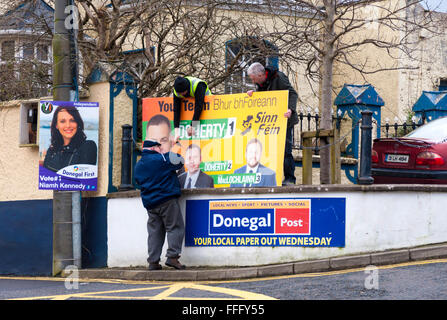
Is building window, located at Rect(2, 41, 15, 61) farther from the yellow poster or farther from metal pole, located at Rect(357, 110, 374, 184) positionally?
metal pole, located at Rect(357, 110, 374, 184)

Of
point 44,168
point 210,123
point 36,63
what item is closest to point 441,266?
point 210,123

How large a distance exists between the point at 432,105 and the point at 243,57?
14.4ft

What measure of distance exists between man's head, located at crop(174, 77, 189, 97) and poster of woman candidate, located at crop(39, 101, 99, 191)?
173 cm

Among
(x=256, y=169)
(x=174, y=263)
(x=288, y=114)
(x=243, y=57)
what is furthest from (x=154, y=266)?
(x=243, y=57)

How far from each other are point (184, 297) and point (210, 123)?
3583mm

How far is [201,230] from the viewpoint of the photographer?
1000 cm

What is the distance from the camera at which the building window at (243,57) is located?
1266cm

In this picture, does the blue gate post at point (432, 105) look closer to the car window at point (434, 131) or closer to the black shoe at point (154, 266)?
the car window at point (434, 131)

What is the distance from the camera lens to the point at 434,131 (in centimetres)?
1147

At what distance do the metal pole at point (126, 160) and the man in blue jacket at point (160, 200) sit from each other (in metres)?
1.54

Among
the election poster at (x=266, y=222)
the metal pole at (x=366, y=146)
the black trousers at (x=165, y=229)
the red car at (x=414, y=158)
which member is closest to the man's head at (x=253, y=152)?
the election poster at (x=266, y=222)

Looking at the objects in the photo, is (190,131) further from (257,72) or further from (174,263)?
(174,263)

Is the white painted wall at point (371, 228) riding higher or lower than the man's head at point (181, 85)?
lower

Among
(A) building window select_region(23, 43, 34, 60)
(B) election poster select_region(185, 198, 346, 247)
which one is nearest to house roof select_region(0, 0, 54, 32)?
(A) building window select_region(23, 43, 34, 60)
